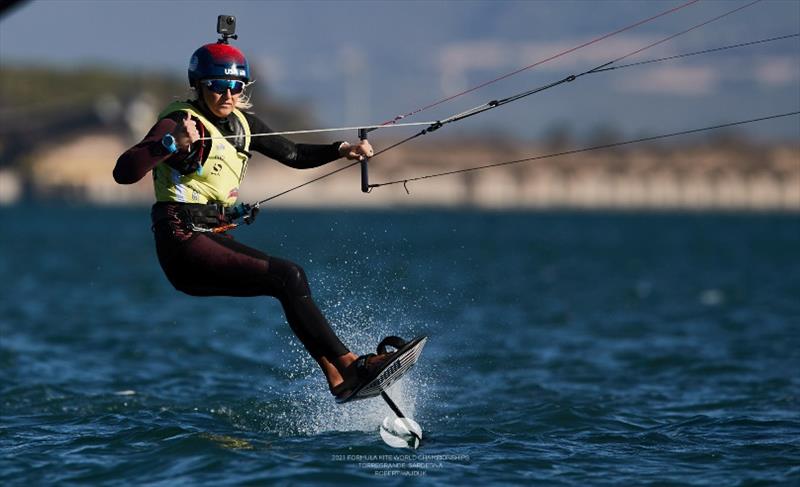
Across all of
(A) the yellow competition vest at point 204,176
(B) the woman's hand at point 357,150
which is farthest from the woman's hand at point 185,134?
(B) the woman's hand at point 357,150

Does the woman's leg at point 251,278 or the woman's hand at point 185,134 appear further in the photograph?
the woman's leg at point 251,278

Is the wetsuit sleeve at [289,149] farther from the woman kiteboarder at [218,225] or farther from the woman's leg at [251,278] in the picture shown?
the woman's leg at [251,278]

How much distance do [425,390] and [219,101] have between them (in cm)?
487

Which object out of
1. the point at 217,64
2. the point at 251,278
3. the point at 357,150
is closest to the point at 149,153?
the point at 217,64

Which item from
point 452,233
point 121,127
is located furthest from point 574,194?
point 452,233

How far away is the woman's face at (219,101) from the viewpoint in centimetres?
930

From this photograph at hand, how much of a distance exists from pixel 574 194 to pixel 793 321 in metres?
159

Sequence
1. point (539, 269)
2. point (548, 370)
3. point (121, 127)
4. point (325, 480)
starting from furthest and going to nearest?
point (121, 127)
point (539, 269)
point (548, 370)
point (325, 480)

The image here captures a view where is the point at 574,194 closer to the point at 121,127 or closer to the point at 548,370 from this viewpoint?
the point at 121,127

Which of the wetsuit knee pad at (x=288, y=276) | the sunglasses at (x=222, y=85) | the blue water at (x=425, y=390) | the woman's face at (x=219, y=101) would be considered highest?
the sunglasses at (x=222, y=85)

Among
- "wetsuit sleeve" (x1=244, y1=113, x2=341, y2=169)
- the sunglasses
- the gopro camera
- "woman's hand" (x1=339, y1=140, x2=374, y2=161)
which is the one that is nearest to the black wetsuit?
the sunglasses

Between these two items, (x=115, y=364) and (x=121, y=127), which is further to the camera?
(x=121, y=127)

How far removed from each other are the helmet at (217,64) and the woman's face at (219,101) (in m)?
0.10

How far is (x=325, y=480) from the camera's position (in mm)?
8562
